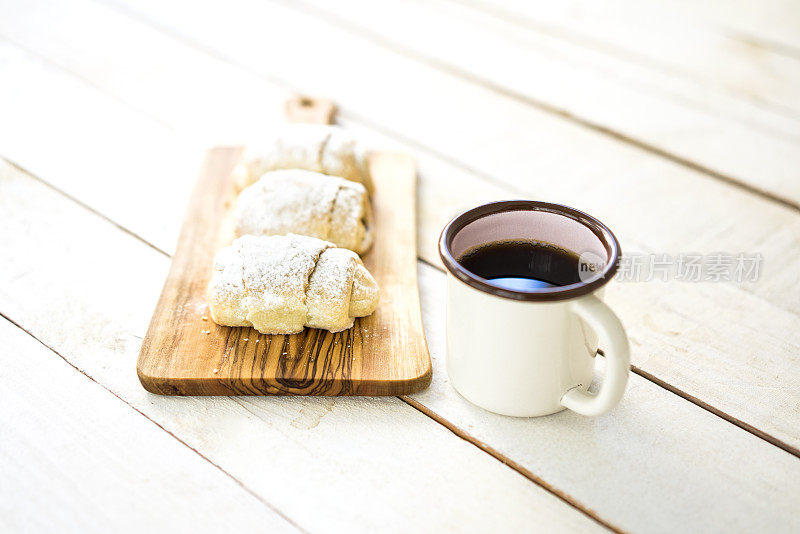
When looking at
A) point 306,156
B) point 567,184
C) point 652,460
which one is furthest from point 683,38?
point 652,460

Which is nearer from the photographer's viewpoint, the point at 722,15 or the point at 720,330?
the point at 720,330

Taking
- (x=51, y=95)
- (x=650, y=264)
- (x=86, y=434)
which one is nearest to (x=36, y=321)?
(x=86, y=434)

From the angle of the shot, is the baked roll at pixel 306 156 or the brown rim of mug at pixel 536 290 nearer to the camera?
the brown rim of mug at pixel 536 290

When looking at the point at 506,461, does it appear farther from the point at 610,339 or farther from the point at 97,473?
the point at 97,473

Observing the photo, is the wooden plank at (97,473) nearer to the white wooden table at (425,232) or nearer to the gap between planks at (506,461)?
the white wooden table at (425,232)

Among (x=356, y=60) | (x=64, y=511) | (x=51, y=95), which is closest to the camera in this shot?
(x=64, y=511)

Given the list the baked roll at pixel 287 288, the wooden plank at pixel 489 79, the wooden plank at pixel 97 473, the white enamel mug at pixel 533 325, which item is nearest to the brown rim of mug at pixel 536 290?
the white enamel mug at pixel 533 325

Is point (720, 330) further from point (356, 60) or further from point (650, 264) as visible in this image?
point (356, 60)
